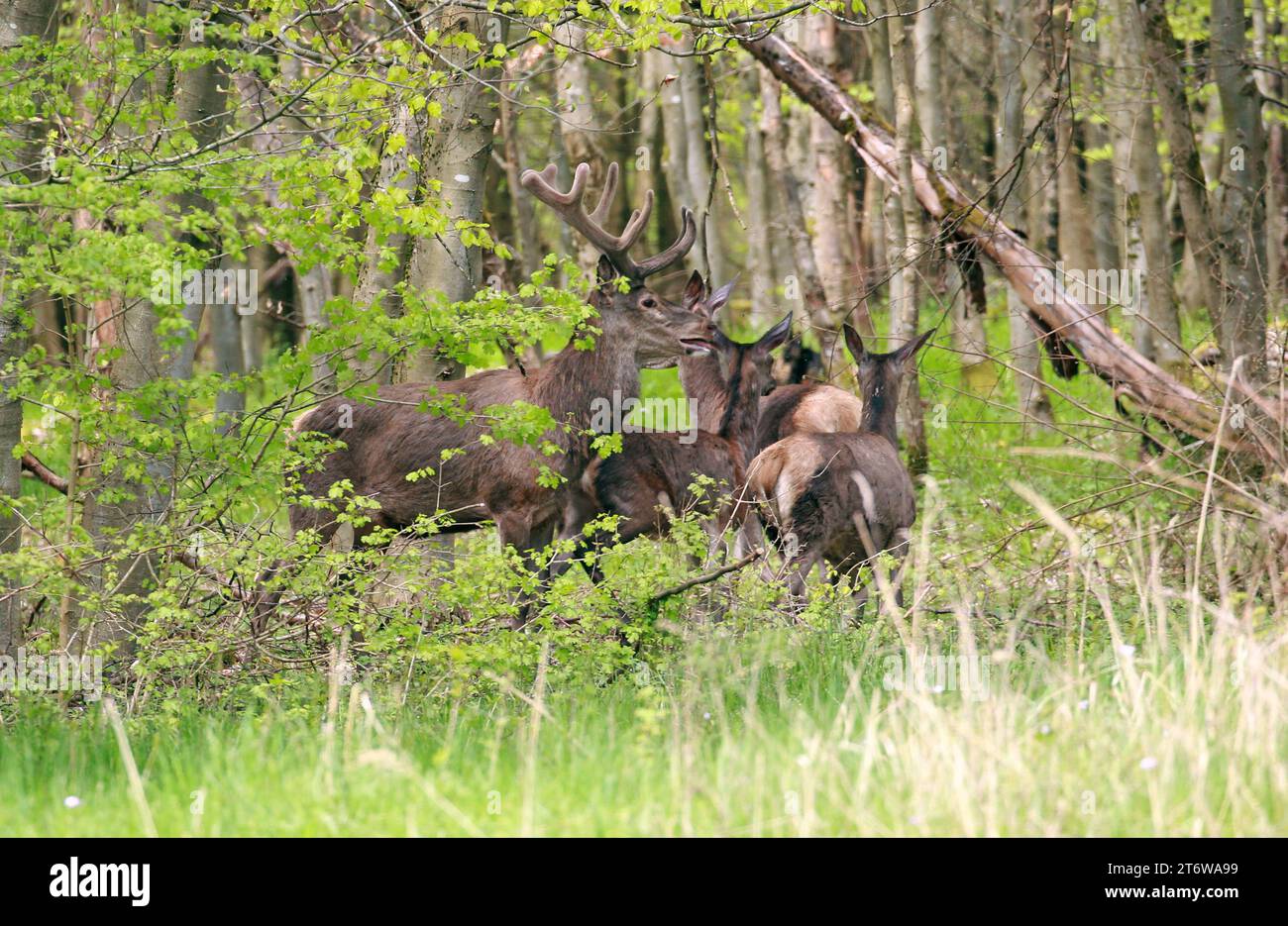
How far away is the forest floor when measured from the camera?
5.02 metres

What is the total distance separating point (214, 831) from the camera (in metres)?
5.21

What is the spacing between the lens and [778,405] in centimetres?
1276

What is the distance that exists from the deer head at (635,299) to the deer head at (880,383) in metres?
1.11

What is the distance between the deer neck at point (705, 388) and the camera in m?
12.3

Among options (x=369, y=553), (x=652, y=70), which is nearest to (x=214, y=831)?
(x=369, y=553)

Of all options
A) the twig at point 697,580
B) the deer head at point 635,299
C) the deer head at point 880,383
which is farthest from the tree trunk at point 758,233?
→ the twig at point 697,580

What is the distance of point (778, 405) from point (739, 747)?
7064 mm

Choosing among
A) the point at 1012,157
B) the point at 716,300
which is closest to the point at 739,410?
the point at 716,300

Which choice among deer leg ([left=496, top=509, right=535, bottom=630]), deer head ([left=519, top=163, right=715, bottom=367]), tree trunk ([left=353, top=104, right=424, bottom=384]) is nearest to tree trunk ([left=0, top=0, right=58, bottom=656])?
tree trunk ([left=353, top=104, right=424, bottom=384])

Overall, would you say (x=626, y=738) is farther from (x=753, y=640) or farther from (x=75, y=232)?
(x=75, y=232)

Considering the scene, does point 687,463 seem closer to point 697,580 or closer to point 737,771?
point 697,580

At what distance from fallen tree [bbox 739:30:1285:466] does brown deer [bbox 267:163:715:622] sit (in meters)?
1.82

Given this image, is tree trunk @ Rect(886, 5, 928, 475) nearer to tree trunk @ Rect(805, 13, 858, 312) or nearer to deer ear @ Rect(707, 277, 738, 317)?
deer ear @ Rect(707, 277, 738, 317)
